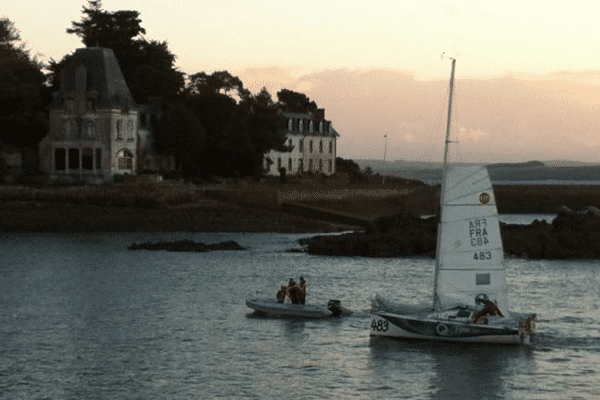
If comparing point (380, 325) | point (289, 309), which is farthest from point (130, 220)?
point (380, 325)

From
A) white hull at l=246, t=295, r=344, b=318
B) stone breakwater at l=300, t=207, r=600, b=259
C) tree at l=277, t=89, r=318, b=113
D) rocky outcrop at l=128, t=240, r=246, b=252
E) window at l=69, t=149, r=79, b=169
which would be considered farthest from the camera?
tree at l=277, t=89, r=318, b=113

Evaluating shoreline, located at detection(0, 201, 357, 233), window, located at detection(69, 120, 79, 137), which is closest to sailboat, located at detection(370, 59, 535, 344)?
shoreline, located at detection(0, 201, 357, 233)

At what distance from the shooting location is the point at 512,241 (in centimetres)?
8075

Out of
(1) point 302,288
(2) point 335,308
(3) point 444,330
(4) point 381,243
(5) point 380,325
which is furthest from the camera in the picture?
(4) point 381,243

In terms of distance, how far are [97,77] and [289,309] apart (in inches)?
3015

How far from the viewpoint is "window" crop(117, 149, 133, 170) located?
385 feet

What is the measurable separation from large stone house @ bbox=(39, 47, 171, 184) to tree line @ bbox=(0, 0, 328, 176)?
391cm

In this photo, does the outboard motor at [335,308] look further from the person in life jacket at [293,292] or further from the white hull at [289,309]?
the person in life jacket at [293,292]

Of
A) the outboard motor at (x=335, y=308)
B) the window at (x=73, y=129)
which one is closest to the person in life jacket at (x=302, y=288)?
the outboard motor at (x=335, y=308)

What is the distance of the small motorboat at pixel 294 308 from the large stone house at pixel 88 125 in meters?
69.4

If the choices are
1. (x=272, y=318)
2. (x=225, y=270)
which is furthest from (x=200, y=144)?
(x=272, y=318)

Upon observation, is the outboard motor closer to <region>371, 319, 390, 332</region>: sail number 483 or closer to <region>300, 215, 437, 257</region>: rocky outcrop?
<region>371, 319, 390, 332</region>: sail number 483

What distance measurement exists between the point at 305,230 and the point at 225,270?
1315 inches

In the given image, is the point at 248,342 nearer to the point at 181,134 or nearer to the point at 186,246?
the point at 186,246
